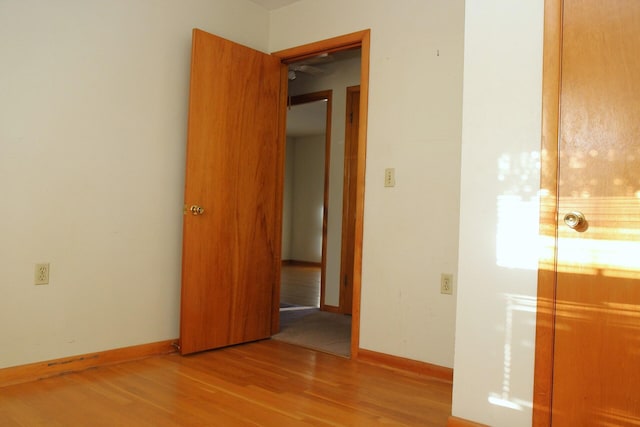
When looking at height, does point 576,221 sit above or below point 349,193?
below

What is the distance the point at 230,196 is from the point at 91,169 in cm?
85

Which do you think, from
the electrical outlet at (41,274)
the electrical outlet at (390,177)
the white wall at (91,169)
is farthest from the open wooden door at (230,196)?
the electrical outlet at (390,177)

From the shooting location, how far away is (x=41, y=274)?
2.39 m

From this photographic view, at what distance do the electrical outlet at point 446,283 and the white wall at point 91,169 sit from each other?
163cm

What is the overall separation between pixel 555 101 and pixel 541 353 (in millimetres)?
893

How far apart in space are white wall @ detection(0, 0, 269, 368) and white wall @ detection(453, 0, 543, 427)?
6.09ft

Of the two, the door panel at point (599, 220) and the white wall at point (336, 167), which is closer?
the door panel at point (599, 220)

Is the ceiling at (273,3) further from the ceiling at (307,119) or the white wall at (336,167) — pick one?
the ceiling at (307,119)

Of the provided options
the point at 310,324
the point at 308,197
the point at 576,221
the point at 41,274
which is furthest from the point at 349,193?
the point at 308,197

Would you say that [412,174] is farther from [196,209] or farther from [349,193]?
[349,193]

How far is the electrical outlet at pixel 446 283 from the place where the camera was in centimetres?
264

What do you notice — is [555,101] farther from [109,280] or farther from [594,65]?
[109,280]

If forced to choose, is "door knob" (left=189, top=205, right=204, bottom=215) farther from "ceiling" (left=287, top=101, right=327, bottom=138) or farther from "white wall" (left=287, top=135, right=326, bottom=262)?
"white wall" (left=287, top=135, right=326, bottom=262)

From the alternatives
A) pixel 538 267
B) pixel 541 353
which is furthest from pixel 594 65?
pixel 541 353
